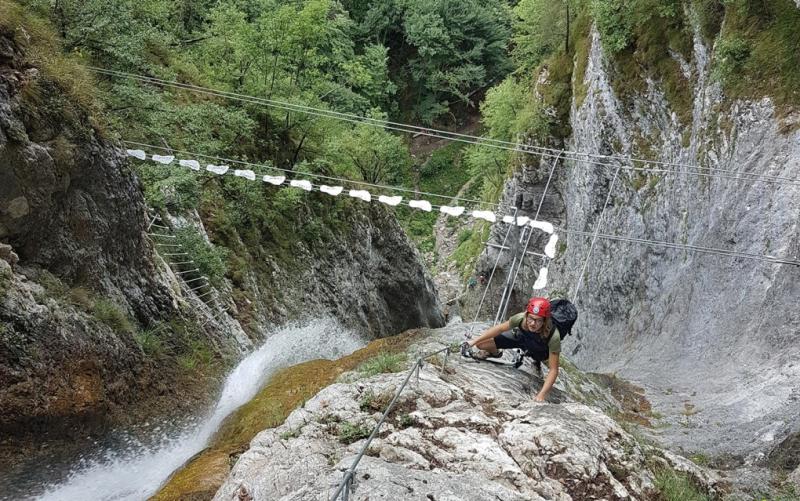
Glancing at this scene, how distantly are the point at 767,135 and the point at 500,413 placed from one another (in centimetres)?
940

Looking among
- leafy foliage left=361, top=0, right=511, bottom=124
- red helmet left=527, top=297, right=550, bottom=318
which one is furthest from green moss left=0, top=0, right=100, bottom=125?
leafy foliage left=361, top=0, right=511, bottom=124

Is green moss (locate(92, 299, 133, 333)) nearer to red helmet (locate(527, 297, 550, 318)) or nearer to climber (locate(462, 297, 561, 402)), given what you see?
climber (locate(462, 297, 561, 402))

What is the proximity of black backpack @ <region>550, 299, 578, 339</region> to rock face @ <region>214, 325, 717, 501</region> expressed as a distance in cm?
94

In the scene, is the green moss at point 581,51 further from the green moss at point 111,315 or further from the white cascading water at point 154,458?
the green moss at point 111,315

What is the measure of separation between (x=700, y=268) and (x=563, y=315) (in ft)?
24.6

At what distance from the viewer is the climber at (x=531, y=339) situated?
6746 mm

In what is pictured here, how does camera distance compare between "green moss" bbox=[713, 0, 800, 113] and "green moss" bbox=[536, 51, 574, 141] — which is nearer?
"green moss" bbox=[713, 0, 800, 113]

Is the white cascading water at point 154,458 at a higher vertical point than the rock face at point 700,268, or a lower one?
lower

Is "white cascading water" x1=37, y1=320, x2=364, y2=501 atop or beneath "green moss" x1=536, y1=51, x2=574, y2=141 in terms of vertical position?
beneath

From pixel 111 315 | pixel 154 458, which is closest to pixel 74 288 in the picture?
pixel 111 315

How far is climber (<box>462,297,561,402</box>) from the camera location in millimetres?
6746

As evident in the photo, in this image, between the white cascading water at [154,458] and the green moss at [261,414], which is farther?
the white cascading water at [154,458]

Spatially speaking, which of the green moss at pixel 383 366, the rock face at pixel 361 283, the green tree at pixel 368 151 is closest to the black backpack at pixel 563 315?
the green moss at pixel 383 366

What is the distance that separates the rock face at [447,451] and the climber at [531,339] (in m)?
0.59
